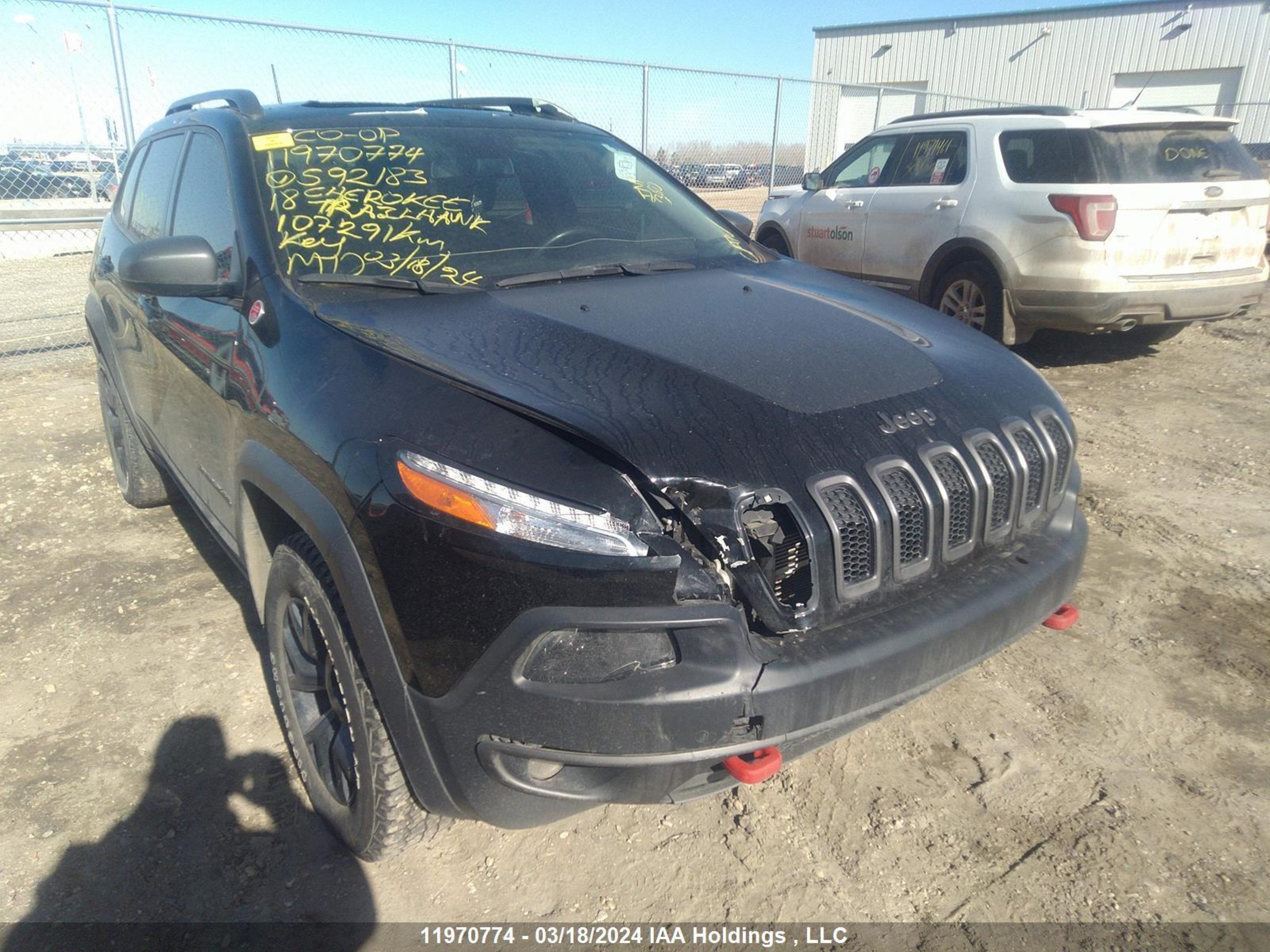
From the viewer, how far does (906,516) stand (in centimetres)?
191

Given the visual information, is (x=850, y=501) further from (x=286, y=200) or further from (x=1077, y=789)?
(x=286, y=200)

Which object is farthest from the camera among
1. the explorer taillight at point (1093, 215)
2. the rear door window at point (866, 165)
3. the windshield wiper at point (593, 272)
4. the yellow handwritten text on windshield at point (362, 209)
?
the rear door window at point (866, 165)

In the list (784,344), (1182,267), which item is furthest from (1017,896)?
(1182,267)

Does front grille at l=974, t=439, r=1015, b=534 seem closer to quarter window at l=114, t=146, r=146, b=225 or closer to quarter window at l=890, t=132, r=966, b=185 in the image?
quarter window at l=114, t=146, r=146, b=225

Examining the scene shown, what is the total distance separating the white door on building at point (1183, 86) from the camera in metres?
26.8

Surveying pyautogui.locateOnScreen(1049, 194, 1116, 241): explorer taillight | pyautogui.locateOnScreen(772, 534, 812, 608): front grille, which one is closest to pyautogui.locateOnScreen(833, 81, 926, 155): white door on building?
pyautogui.locateOnScreen(1049, 194, 1116, 241): explorer taillight

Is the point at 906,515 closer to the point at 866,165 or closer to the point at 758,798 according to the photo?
the point at 758,798

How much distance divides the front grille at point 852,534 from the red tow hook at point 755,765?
1.24ft

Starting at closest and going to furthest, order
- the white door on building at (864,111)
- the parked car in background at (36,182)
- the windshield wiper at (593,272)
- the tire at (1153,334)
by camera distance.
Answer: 1. the windshield wiper at (593,272)
2. the tire at (1153,334)
3. the parked car in background at (36,182)
4. the white door on building at (864,111)

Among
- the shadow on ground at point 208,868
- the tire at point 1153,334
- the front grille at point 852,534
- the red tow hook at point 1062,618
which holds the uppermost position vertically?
the front grille at point 852,534

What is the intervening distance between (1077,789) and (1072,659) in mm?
713

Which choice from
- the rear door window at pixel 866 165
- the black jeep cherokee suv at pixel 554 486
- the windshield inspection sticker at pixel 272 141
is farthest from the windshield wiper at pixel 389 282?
the rear door window at pixel 866 165

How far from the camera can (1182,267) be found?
5.95 metres

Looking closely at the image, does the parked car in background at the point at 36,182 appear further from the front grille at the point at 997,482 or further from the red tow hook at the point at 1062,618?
the red tow hook at the point at 1062,618
